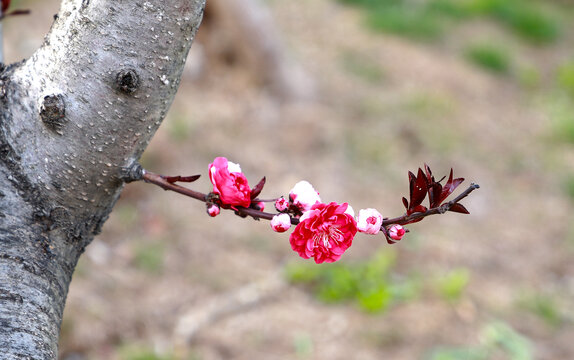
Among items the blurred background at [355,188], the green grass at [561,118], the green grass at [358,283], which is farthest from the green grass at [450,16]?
the green grass at [358,283]

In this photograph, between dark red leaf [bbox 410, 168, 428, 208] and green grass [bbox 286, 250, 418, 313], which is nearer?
dark red leaf [bbox 410, 168, 428, 208]

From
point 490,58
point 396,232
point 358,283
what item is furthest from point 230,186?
point 490,58

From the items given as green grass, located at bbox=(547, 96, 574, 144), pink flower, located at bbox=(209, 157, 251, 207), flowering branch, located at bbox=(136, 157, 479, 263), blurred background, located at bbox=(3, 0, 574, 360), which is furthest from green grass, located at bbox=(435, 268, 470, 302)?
green grass, located at bbox=(547, 96, 574, 144)

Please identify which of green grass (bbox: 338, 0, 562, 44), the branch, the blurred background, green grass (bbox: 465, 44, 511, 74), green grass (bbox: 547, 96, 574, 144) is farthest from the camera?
green grass (bbox: 338, 0, 562, 44)

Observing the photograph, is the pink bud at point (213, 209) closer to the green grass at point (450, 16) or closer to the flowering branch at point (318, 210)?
the flowering branch at point (318, 210)

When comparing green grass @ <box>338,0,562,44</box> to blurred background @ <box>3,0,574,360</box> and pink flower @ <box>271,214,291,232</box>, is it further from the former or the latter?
pink flower @ <box>271,214,291,232</box>

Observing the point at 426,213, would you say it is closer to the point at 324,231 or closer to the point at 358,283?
the point at 324,231
